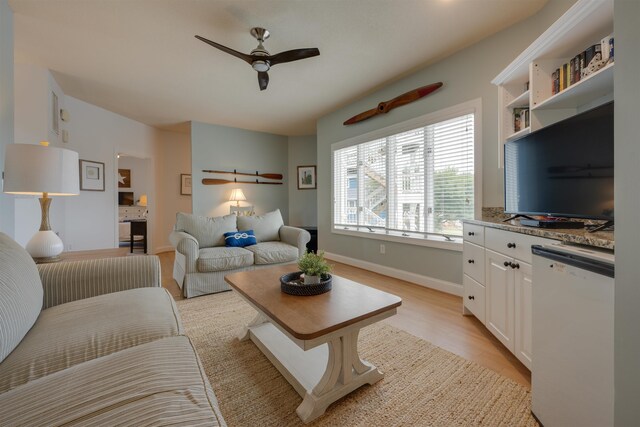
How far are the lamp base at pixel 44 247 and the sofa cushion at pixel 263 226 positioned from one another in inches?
74.4

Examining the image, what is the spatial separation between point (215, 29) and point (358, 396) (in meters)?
3.01

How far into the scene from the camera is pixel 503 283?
5.38 feet

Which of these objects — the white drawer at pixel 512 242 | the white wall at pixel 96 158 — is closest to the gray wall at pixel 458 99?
the white drawer at pixel 512 242

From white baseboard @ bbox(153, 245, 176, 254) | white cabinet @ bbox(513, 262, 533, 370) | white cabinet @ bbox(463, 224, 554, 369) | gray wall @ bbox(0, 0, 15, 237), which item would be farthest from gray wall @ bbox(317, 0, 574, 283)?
white baseboard @ bbox(153, 245, 176, 254)

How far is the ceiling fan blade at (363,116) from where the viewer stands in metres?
3.61

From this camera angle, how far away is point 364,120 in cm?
386

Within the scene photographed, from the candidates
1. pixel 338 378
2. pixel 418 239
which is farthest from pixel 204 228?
pixel 418 239

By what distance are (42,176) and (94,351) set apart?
1410mm

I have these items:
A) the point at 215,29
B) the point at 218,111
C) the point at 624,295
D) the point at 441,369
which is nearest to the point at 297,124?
the point at 218,111

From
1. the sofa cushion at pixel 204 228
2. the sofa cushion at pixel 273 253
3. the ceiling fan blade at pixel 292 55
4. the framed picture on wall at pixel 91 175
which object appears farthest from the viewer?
the framed picture on wall at pixel 91 175

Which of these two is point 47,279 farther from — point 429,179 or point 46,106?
point 429,179

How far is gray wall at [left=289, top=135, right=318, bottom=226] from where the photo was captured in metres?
5.94

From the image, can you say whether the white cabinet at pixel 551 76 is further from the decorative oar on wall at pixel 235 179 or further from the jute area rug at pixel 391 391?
the decorative oar on wall at pixel 235 179

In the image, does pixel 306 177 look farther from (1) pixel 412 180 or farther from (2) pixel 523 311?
(2) pixel 523 311
